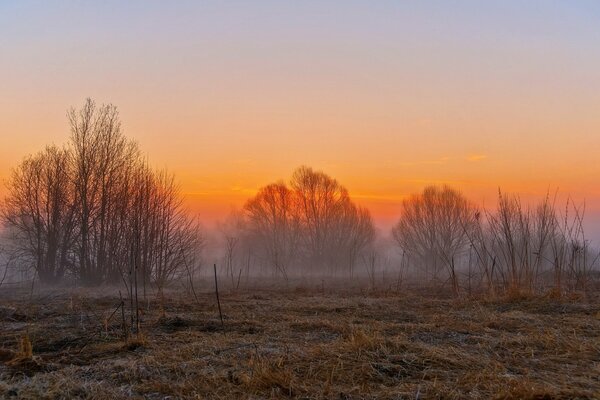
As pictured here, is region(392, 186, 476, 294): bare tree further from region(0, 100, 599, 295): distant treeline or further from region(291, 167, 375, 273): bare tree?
region(0, 100, 599, 295): distant treeline

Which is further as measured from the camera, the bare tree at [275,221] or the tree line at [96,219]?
the bare tree at [275,221]

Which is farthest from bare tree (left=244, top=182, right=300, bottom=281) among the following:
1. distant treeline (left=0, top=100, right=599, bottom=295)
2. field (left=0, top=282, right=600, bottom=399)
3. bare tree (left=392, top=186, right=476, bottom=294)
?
field (left=0, top=282, right=600, bottom=399)

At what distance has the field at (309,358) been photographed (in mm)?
3184

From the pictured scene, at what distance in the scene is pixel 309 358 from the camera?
3891 mm

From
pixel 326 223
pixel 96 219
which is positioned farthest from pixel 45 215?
pixel 326 223

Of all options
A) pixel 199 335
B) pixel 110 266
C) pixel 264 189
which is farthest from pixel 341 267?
pixel 199 335

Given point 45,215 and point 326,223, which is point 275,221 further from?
point 45,215

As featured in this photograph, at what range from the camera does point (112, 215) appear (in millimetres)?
19453

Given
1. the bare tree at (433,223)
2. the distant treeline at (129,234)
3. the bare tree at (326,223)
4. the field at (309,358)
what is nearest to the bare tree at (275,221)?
the bare tree at (326,223)

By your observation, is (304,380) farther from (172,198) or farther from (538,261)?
(172,198)

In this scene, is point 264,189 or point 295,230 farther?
point 264,189

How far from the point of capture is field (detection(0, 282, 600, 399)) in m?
3.18

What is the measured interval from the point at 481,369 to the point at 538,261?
→ 21.6 ft

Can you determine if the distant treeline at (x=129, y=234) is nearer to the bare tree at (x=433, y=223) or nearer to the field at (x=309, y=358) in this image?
the field at (x=309, y=358)
